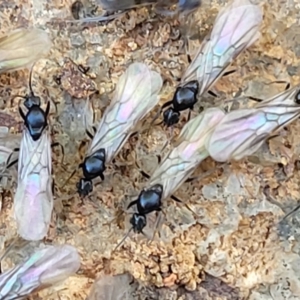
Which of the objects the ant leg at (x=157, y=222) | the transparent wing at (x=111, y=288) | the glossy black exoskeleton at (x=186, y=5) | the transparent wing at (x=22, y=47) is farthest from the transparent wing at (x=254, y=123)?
the transparent wing at (x=22, y=47)

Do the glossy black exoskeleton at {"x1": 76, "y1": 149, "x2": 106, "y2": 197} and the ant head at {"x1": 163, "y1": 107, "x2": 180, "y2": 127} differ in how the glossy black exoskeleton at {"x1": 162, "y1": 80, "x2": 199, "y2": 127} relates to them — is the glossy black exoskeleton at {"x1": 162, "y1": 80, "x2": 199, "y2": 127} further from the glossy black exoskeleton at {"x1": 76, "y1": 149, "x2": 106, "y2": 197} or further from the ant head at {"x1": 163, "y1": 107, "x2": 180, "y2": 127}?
the glossy black exoskeleton at {"x1": 76, "y1": 149, "x2": 106, "y2": 197}

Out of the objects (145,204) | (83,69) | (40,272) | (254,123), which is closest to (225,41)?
(254,123)

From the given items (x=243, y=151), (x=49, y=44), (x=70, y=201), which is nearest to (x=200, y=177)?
(x=243, y=151)

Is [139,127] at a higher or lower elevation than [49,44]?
lower

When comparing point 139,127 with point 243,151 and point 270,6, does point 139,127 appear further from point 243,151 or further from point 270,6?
point 270,6

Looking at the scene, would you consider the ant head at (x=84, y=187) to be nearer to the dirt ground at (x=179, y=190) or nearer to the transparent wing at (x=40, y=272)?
the dirt ground at (x=179, y=190)

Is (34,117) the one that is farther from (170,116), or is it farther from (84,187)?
(170,116)
